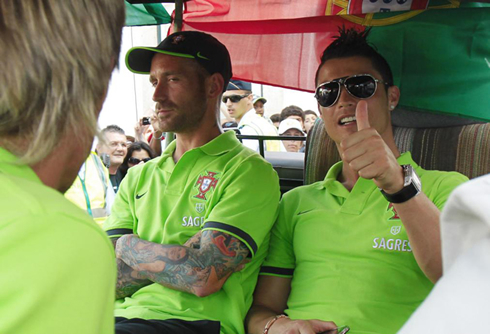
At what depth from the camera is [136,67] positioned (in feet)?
9.41

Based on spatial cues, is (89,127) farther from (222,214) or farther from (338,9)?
(338,9)

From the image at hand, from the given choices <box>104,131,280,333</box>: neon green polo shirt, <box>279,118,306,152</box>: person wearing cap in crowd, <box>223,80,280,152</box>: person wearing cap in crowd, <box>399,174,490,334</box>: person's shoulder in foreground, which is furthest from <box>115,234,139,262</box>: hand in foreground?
<box>279,118,306,152</box>: person wearing cap in crowd

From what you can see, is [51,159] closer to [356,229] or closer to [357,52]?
[356,229]

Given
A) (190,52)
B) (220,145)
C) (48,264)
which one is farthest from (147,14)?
(48,264)

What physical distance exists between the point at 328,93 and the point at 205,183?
66cm

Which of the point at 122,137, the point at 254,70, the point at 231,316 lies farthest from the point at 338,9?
the point at 122,137

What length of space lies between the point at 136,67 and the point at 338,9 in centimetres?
108

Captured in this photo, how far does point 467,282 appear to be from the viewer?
0.44 m

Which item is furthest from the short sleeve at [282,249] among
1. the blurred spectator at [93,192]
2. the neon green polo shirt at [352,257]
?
the blurred spectator at [93,192]

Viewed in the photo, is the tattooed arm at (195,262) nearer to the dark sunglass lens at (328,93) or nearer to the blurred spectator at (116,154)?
the dark sunglass lens at (328,93)

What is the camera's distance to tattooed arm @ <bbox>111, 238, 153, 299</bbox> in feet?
7.33

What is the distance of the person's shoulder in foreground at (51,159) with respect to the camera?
2.32 ft

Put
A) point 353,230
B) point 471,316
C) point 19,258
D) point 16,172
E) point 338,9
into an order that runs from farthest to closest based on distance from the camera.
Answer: point 338,9
point 353,230
point 16,172
point 19,258
point 471,316

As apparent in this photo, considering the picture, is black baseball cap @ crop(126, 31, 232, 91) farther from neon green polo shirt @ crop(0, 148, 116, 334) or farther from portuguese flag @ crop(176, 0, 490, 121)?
neon green polo shirt @ crop(0, 148, 116, 334)
